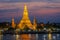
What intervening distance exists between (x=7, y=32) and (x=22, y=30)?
3.69 m

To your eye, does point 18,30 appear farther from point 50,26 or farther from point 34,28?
point 50,26

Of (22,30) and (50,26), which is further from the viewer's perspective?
(50,26)

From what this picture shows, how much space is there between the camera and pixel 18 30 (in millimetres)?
91562

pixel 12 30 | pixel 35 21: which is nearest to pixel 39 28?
pixel 35 21

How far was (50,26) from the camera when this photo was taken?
9944 centimetres

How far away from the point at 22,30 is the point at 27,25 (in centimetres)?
248

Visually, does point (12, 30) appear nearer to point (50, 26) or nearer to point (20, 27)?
point (20, 27)

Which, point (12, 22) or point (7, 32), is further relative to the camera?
point (12, 22)

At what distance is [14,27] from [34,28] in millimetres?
5546

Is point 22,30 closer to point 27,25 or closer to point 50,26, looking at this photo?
point 27,25

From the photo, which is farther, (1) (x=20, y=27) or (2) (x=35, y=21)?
(2) (x=35, y=21)

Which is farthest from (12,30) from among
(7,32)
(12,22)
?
(12,22)

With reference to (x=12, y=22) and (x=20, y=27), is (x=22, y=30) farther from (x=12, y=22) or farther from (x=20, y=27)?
(x=12, y=22)

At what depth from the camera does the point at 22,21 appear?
92.6 metres
